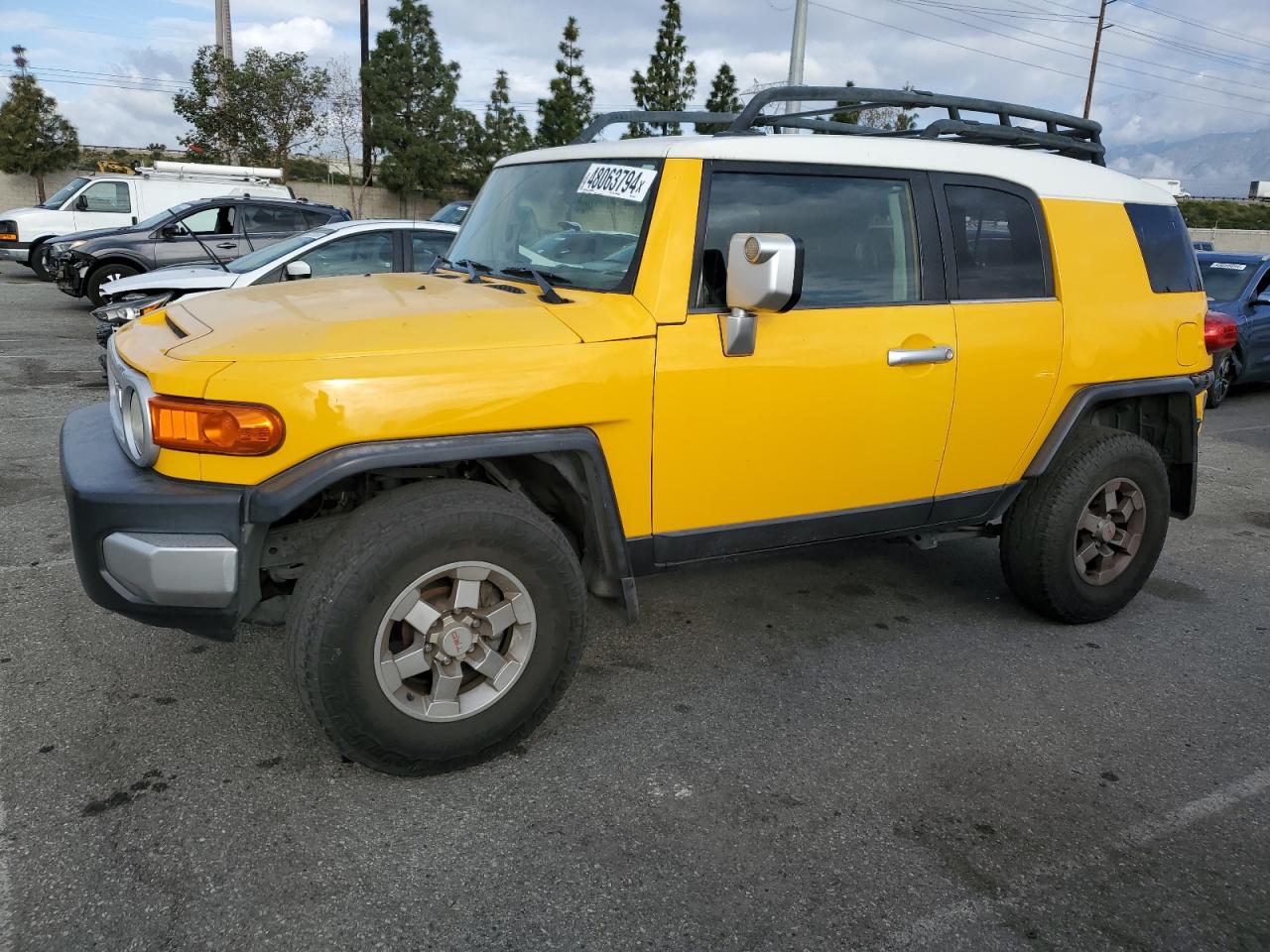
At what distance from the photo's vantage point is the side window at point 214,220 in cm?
1348

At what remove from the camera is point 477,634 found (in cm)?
283

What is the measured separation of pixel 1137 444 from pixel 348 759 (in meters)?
3.33

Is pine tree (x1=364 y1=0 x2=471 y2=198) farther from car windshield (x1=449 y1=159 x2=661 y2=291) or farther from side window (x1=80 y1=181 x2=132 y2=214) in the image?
car windshield (x1=449 y1=159 x2=661 y2=291)

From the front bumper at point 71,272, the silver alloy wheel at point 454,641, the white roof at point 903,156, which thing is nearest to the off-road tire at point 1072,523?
the white roof at point 903,156

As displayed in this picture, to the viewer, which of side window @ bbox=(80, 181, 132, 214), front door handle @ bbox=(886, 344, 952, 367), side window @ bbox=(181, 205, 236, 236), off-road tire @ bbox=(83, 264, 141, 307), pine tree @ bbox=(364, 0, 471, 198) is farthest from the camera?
pine tree @ bbox=(364, 0, 471, 198)

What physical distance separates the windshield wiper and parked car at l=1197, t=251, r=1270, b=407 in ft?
29.8

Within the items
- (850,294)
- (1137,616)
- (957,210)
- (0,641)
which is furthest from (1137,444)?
(0,641)

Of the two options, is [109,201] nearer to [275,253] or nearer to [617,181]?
[275,253]

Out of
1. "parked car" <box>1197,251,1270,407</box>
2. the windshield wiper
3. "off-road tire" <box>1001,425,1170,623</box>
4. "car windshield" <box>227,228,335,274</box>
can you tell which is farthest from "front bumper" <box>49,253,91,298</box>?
"parked car" <box>1197,251,1270,407</box>

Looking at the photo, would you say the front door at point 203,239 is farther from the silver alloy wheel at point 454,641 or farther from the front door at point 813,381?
the silver alloy wheel at point 454,641

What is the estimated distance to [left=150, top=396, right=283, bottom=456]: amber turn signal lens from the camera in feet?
8.29

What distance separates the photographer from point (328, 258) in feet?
27.9

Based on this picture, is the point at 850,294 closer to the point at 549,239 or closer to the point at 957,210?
the point at 957,210

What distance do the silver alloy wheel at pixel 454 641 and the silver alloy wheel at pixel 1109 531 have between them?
245cm
